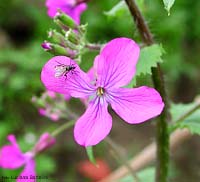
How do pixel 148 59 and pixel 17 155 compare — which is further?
pixel 17 155

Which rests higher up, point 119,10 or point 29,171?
point 119,10

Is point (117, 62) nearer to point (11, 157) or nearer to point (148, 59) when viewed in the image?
point (148, 59)

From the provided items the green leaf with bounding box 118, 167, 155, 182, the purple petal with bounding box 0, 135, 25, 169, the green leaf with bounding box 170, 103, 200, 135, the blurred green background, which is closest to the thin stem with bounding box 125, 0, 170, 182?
the green leaf with bounding box 170, 103, 200, 135

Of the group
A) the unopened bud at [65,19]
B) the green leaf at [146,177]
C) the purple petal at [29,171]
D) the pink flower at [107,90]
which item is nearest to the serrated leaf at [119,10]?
the unopened bud at [65,19]

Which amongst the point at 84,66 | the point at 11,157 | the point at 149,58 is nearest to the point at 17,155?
the point at 11,157

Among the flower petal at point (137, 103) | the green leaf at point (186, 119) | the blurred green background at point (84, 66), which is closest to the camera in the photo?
the flower petal at point (137, 103)

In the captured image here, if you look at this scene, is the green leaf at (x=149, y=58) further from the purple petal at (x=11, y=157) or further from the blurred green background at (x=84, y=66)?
the blurred green background at (x=84, y=66)

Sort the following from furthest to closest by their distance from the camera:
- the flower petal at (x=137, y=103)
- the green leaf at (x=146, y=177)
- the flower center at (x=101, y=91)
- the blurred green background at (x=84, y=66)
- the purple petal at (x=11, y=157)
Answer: the blurred green background at (x=84, y=66), the green leaf at (x=146, y=177), the purple petal at (x=11, y=157), the flower center at (x=101, y=91), the flower petal at (x=137, y=103)
